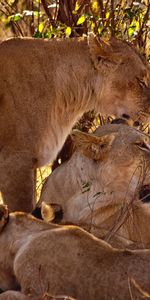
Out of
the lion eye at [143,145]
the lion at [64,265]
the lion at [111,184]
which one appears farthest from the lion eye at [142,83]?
the lion at [64,265]

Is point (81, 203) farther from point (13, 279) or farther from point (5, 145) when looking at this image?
point (13, 279)

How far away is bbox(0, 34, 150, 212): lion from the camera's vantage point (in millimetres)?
5754

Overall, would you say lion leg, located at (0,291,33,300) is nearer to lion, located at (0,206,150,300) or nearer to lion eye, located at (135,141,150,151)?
lion, located at (0,206,150,300)

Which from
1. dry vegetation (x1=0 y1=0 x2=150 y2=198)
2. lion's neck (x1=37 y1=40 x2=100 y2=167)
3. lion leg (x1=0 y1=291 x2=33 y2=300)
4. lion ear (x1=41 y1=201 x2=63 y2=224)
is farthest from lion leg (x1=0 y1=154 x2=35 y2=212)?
lion leg (x1=0 y1=291 x2=33 y2=300)

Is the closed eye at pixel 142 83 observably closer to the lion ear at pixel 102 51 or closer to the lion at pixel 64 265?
the lion ear at pixel 102 51

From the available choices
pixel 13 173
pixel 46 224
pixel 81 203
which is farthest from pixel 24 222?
pixel 13 173

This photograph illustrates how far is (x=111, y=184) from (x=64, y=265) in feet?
4.44

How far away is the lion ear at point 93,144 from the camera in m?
5.21

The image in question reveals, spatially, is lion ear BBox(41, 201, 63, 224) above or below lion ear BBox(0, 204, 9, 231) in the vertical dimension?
below

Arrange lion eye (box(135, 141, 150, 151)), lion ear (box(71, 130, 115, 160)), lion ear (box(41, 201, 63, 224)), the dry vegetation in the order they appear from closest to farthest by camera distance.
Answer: lion ear (box(41, 201, 63, 224)) < lion ear (box(71, 130, 115, 160)) < lion eye (box(135, 141, 150, 151)) < the dry vegetation

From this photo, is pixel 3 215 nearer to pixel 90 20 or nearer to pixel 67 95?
pixel 67 95

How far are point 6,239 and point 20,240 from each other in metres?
0.12

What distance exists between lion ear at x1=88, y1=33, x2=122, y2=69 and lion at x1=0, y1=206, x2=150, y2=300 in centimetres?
177

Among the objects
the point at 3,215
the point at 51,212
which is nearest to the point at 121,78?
the point at 51,212
